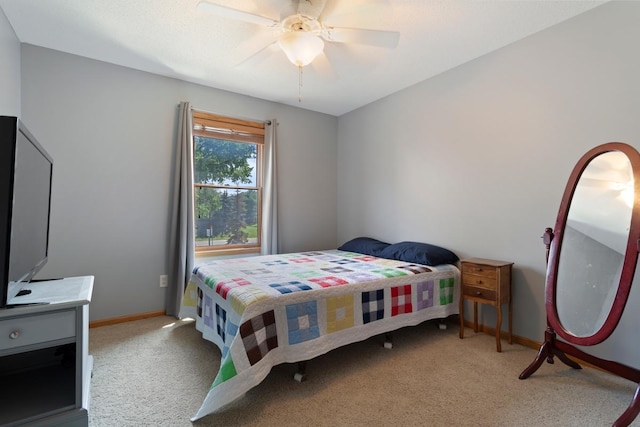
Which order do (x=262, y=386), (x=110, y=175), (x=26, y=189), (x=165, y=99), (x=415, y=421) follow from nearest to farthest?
(x=26, y=189)
(x=415, y=421)
(x=262, y=386)
(x=110, y=175)
(x=165, y=99)

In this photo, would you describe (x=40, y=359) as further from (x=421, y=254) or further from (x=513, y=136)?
(x=513, y=136)

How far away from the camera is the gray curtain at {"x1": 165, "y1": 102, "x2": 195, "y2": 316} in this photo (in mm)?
3188

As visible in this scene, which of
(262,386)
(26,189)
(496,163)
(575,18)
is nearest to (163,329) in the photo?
(262,386)

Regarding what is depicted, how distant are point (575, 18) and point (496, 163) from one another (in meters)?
1.13

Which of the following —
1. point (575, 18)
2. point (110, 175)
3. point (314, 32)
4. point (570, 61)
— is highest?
point (575, 18)

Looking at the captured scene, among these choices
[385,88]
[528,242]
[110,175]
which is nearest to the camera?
[528,242]

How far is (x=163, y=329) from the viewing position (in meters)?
2.84

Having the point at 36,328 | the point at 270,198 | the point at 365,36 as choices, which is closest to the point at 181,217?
the point at 270,198

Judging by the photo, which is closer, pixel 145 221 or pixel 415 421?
pixel 415 421

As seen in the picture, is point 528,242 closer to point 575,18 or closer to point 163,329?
point 575,18

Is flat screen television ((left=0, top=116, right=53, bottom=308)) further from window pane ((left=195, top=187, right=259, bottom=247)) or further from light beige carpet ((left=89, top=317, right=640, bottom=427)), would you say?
window pane ((left=195, top=187, right=259, bottom=247))

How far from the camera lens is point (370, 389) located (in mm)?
1881

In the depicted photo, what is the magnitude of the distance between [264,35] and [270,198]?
1.84 m

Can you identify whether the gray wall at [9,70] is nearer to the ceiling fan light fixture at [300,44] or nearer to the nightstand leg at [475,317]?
the ceiling fan light fixture at [300,44]
